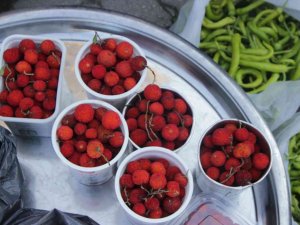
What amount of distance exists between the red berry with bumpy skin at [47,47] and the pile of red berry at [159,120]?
0.18m

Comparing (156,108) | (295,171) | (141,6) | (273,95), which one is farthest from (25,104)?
(141,6)

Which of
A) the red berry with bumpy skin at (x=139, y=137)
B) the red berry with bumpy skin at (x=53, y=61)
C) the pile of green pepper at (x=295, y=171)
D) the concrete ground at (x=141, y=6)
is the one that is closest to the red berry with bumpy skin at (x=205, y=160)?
the red berry with bumpy skin at (x=139, y=137)

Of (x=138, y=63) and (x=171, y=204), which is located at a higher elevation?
(x=138, y=63)

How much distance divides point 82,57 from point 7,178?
0.85 feet

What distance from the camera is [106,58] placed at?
2.63 ft

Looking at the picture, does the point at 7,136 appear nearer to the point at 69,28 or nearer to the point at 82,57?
the point at 82,57

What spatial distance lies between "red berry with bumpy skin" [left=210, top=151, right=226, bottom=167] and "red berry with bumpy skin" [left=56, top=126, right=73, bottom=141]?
9.8 inches

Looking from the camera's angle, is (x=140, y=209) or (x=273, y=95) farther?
(x=273, y=95)

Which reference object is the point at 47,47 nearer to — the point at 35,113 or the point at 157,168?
the point at 35,113

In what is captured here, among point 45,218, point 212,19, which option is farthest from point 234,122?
point 212,19

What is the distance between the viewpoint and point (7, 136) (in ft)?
2.46

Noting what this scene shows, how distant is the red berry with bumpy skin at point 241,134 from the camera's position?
776mm

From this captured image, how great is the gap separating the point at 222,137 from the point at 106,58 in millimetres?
251

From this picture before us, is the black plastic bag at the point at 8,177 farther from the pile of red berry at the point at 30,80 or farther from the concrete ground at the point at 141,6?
the concrete ground at the point at 141,6
